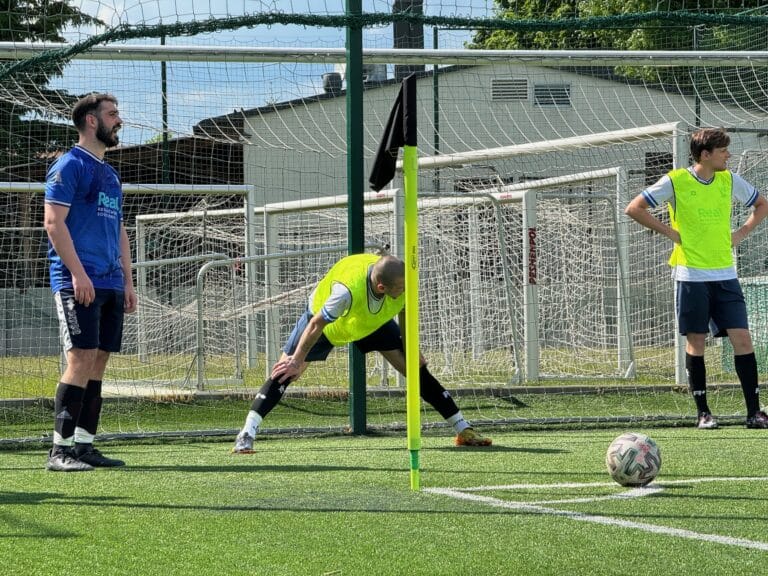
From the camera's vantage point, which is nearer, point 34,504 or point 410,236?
point 34,504

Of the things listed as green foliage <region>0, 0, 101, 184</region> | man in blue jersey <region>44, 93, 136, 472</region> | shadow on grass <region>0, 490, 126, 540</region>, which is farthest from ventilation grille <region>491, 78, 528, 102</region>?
shadow on grass <region>0, 490, 126, 540</region>

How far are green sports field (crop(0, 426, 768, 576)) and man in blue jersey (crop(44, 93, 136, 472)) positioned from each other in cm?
32

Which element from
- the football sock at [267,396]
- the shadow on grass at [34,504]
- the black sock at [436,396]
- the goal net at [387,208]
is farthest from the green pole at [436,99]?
the shadow on grass at [34,504]

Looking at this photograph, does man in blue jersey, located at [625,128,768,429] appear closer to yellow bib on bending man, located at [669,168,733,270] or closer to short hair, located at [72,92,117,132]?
yellow bib on bending man, located at [669,168,733,270]

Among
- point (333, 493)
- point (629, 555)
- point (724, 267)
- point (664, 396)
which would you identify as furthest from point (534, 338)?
point (629, 555)

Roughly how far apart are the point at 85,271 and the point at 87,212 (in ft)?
1.20

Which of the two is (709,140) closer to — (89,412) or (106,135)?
(106,135)

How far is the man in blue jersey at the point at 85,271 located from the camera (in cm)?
661

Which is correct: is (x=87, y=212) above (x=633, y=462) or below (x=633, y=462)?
above

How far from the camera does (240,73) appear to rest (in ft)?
31.7

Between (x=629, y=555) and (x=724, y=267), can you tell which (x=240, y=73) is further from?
(x=629, y=555)

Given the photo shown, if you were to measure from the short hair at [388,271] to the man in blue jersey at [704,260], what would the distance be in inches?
103

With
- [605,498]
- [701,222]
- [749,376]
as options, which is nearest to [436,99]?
[701,222]

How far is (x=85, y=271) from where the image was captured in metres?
6.69
